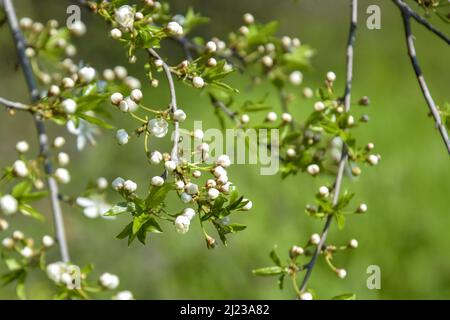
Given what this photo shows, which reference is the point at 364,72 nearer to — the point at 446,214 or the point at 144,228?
the point at 446,214

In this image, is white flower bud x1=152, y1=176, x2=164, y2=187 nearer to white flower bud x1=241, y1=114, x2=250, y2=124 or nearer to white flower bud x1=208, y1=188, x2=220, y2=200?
white flower bud x1=208, y1=188, x2=220, y2=200

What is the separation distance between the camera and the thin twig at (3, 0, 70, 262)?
119cm

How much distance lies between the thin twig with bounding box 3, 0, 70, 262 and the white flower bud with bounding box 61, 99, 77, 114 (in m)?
0.09

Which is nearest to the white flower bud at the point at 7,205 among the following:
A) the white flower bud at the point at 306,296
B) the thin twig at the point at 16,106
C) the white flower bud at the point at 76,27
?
the thin twig at the point at 16,106

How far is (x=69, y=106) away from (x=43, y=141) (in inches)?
9.9

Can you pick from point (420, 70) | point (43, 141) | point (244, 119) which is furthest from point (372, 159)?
point (43, 141)

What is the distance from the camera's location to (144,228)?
92cm

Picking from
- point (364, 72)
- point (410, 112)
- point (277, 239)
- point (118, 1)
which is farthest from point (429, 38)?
point (118, 1)

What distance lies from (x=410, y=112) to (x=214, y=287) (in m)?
1.71

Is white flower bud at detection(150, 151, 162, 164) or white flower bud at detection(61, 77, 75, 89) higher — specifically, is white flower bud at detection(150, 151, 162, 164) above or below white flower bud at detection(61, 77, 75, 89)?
below

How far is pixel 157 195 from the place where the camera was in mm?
901

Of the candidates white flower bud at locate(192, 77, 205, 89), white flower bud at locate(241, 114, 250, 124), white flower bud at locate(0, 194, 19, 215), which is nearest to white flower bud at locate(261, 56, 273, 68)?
white flower bud at locate(241, 114, 250, 124)

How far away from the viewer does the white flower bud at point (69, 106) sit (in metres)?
1.04

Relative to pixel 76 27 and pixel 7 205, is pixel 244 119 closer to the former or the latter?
pixel 76 27
